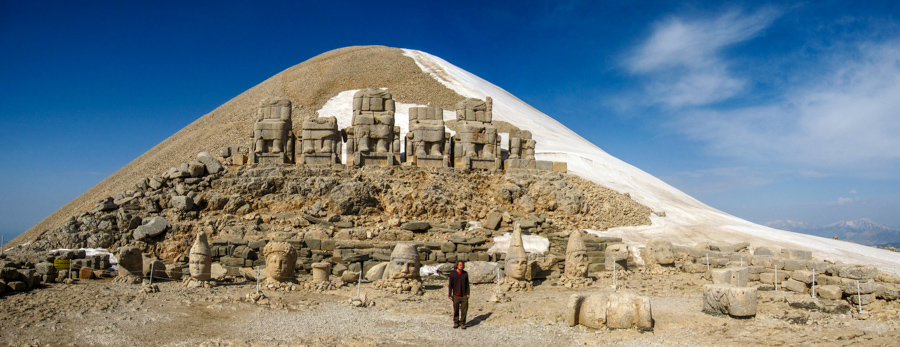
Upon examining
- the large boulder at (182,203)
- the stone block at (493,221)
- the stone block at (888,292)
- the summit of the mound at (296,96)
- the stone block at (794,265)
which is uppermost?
the summit of the mound at (296,96)

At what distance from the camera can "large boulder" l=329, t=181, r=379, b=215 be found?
55.9 ft

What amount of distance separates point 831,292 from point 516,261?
19.6 ft

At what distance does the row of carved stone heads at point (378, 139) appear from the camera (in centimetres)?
1962

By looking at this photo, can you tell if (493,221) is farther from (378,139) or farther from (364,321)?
(364,321)

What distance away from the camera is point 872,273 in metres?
10.7

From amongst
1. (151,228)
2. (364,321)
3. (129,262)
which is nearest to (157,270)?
(129,262)

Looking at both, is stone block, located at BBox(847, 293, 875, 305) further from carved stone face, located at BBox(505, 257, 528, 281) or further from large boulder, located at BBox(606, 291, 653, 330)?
carved stone face, located at BBox(505, 257, 528, 281)

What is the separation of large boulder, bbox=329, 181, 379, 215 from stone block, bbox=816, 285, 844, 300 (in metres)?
11.6

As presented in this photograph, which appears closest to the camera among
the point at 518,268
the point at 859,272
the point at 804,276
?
the point at 859,272

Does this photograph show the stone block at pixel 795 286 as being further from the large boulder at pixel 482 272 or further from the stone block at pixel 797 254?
the large boulder at pixel 482 272

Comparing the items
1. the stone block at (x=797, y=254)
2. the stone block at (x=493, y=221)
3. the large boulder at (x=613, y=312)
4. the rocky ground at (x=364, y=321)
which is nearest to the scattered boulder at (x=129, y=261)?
the rocky ground at (x=364, y=321)

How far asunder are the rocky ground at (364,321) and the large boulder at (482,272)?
5.60ft

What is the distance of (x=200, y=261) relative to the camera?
1252cm

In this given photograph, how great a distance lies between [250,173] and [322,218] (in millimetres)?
3268
